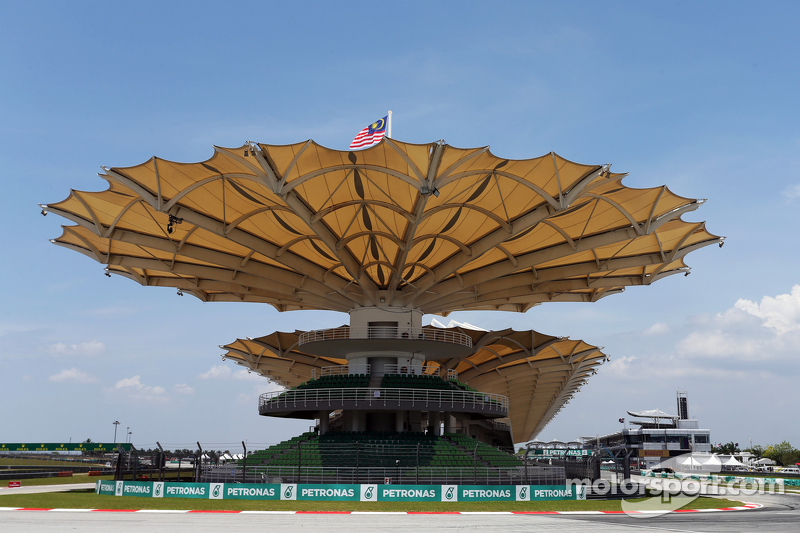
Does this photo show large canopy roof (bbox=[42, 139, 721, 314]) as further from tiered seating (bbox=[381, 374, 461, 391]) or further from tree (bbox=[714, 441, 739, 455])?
tree (bbox=[714, 441, 739, 455])

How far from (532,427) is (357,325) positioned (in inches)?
3367

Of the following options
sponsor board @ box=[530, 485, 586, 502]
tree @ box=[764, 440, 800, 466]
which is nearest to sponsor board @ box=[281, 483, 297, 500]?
sponsor board @ box=[530, 485, 586, 502]

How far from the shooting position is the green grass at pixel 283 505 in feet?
75.6

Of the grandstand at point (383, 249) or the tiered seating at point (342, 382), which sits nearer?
the grandstand at point (383, 249)

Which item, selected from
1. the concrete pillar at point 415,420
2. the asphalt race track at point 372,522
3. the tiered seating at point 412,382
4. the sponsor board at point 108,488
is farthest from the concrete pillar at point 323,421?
the asphalt race track at point 372,522

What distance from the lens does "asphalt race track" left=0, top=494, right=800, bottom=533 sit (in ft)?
53.6

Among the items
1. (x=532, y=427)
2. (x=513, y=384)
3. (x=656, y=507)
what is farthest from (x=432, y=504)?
(x=532, y=427)

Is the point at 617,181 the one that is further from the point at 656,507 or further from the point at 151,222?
the point at 151,222

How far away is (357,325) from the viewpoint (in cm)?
4406

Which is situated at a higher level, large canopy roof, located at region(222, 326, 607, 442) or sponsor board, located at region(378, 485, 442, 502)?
large canopy roof, located at region(222, 326, 607, 442)

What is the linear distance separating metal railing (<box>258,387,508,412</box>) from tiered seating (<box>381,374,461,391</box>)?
0.85 metres

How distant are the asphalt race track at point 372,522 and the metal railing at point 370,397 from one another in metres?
17.7

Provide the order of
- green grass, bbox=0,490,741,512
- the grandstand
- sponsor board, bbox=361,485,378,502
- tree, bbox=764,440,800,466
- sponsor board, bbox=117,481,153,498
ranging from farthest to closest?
tree, bbox=764,440,800,466
the grandstand
sponsor board, bbox=117,481,153,498
sponsor board, bbox=361,485,378,502
green grass, bbox=0,490,741,512

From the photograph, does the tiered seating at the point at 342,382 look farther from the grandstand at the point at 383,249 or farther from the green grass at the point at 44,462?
the green grass at the point at 44,462
